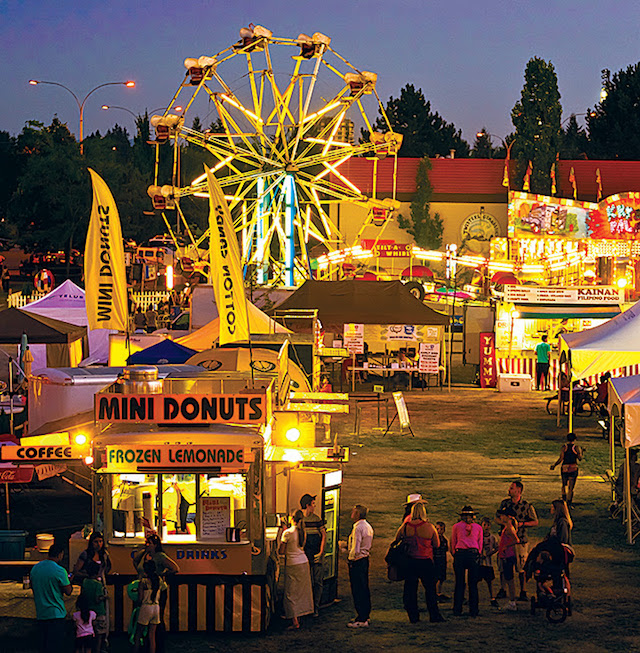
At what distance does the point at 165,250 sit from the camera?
2384 inches

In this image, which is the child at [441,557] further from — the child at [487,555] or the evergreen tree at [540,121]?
the evergreen tree at [540,121]

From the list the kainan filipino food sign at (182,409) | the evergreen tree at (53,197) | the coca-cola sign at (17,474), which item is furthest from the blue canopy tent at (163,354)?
the evergreen tree at (53,197)

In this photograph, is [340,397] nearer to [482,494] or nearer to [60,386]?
[482,494]

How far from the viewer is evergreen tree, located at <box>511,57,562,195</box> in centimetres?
5281

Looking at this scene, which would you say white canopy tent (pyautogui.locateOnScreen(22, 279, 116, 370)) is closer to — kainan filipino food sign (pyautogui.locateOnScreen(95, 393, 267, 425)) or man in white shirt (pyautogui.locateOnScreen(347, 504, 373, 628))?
kainan filipino food sign (pyautogui.locateOnScreen(95, 393, 267, 425))

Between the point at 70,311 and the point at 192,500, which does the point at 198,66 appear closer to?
the point at 70,311

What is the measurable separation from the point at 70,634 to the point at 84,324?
68.7ft

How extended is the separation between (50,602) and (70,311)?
73.8 feet

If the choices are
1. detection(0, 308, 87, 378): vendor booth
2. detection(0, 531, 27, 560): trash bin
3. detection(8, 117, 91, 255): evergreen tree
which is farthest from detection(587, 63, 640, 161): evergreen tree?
detection(0, 531, 27, 560): trash bin

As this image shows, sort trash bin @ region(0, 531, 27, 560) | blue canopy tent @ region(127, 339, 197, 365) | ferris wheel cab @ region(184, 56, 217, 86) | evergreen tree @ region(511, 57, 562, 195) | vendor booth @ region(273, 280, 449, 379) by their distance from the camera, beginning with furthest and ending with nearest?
evergreen tree @ region(511, 57, 562, 195) → ferris wheel cab @ region(184, 56, 217, 86) → vendor booth @ region(273, 280, 449, 379) → blue canopy tent @ region(127, 339, 197, 365) → trash bin @ region(0, 531, 27, 560)

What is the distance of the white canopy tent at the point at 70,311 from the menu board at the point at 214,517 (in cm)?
1671

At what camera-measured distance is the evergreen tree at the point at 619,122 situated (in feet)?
248

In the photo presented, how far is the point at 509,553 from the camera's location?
1163 cm

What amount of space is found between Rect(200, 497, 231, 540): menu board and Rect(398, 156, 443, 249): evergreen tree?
148 ft
